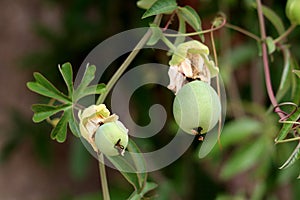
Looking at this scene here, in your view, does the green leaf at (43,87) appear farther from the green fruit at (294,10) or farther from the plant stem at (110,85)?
the green fruit at (294,10)

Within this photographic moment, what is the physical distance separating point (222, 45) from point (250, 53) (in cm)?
5

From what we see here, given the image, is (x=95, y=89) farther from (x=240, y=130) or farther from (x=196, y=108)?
(x=240, y=130)

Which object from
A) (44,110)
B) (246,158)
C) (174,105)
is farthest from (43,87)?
(246,158)

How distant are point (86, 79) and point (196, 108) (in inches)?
4.4

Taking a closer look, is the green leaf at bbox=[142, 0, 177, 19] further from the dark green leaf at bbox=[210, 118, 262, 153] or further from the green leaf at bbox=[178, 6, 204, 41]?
the dark green leaf at bbox=[210, 118, 262, 153]

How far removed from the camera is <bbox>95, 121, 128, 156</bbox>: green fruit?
1.52 ft

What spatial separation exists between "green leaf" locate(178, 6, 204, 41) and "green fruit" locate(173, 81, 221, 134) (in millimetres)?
94

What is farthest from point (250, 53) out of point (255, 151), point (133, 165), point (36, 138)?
point (133, 165)

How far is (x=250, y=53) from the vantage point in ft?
3.63

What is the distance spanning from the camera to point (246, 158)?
3.22ft

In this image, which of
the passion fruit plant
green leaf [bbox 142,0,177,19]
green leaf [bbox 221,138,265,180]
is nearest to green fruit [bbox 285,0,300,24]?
the passion fruit plant

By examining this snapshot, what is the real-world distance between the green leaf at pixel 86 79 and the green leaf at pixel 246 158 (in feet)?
1.64

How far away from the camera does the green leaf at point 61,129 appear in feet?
1.68

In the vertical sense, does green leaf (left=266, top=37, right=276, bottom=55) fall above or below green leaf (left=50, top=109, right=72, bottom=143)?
above
